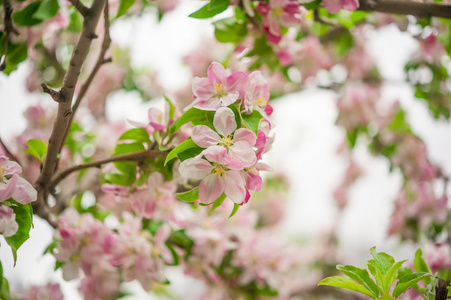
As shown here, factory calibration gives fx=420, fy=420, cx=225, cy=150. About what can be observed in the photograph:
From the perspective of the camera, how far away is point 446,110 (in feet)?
4.32

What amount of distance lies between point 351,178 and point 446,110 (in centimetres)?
88

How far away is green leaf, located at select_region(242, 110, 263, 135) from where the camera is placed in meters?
0.51

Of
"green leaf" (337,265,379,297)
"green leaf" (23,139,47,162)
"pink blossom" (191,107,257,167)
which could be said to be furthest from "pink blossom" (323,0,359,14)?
"green leaf" (23,139,47,162)

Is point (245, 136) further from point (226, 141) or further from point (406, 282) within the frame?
point (406, 282)

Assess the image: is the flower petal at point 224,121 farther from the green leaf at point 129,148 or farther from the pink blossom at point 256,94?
the green leaf at point 129,148

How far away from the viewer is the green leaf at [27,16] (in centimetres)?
69

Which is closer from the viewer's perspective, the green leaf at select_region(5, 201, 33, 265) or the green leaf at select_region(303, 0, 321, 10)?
the green leaf at select_region(5, 201, 33, 265)

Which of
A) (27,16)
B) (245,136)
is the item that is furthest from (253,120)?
(27,16)

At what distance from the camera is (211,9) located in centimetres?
65

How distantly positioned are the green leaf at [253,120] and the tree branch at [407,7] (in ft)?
1.04

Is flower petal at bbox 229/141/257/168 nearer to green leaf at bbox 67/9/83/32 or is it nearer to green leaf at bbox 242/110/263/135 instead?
green leaf at bbox 242/110/263/135

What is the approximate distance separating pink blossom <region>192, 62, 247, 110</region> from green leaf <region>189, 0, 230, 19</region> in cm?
14

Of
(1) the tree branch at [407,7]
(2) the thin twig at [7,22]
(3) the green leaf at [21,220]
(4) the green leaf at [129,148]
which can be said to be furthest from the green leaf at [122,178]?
(1) the tree branch at [407,7]

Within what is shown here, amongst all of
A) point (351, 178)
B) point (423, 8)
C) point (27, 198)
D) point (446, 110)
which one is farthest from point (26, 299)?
point (351, 178)
